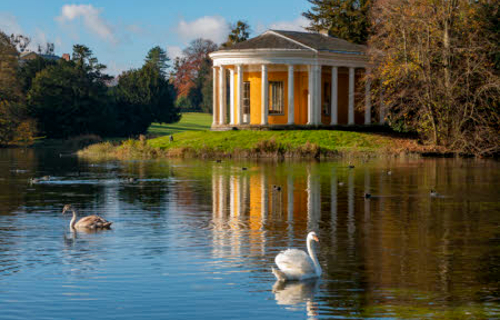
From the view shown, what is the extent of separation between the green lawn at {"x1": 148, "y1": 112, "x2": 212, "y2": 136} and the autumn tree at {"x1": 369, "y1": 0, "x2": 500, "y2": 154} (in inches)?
2576

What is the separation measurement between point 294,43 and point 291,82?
368 cm

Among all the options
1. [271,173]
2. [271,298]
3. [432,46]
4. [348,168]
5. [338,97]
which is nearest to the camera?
[271,298]

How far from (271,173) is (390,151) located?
19236 millimetres

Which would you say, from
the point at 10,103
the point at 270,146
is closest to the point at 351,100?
the point at 270,146

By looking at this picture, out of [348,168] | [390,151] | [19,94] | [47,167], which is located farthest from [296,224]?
[19,94]

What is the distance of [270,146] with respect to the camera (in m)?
61.8

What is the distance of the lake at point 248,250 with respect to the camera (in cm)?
1378

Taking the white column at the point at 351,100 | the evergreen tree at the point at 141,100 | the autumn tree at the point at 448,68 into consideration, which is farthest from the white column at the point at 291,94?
the evergreen tree at the point at 141,100

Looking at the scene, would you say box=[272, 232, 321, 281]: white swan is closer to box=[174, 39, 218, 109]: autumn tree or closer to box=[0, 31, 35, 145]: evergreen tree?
box=[0, 31, 35, 145]: evergreen tree

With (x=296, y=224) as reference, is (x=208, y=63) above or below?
above

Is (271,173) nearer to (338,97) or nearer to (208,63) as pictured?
(338,97)

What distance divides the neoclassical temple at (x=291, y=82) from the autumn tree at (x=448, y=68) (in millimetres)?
8863

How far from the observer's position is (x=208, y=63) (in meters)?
159

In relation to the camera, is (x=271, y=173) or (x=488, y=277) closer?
(x=488, y=277)
